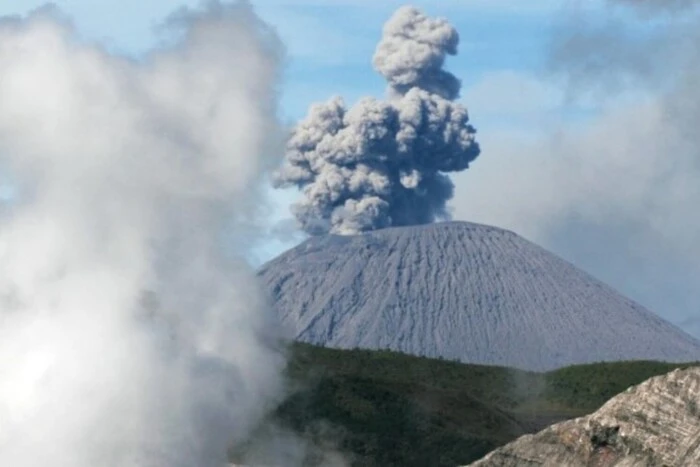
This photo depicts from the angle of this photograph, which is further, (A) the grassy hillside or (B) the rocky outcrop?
(A) the grassy hillside

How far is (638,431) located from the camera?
119 feet

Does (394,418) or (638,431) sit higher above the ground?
(394,418)

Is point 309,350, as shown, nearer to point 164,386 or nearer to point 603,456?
point 164,386

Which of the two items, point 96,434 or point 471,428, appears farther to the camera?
point 471,428

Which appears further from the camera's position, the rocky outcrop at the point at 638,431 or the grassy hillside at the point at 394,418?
the grassy hillside at the point at 394,418

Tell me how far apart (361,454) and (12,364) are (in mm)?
62128

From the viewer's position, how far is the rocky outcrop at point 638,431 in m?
35.9

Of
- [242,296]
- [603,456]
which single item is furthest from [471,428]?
[603,456]

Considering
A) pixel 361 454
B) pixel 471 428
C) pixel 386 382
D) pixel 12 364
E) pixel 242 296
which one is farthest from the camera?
pixel 386 382

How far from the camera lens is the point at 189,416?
48.1 m

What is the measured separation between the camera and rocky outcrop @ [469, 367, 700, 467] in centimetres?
3588

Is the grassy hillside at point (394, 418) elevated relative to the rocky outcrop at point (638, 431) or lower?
elevated

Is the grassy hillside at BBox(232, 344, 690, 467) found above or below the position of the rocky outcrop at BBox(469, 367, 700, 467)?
above

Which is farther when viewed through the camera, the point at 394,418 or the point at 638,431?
the point at 394,418
